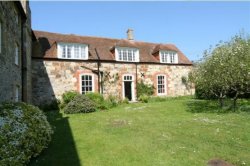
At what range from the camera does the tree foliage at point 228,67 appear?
553 inches

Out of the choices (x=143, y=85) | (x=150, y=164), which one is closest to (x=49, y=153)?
(x=150, y=164)

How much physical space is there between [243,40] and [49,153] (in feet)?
43.2

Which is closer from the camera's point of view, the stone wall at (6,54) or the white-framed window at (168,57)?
the stone wall at (6,54)

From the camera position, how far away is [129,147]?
837 cm

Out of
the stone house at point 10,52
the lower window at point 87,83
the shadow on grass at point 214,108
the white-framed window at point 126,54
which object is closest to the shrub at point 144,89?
the white-framed window at point 126,54

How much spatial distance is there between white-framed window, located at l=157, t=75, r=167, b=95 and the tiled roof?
183 centimetres

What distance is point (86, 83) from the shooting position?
2239 cm

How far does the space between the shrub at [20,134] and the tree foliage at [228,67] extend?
10.7 metres

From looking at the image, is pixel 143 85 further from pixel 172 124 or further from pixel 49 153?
pixel 49 153

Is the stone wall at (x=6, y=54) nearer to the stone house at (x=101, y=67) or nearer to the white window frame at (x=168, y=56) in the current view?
the stone house at (x=101, y=67)

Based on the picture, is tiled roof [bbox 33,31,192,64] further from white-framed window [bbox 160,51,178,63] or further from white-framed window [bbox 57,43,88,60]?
white-framed window [bbox 160,51,178,63]

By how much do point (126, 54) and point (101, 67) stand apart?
3061 mm

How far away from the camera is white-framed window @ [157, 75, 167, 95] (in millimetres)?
26219

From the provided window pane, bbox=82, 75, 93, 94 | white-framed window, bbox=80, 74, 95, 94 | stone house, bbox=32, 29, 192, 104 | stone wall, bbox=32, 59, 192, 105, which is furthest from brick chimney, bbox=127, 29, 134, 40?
window pane, bbox=82, 75, 93, 94
